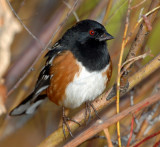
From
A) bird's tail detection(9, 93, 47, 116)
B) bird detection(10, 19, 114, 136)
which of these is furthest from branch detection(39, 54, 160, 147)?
bird's tail detection(9, 93, 47, 116)

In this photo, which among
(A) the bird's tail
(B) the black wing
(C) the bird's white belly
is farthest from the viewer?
(A) the bird's tail

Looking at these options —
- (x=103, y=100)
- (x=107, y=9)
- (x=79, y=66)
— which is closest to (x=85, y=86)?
(x=79, y=66)

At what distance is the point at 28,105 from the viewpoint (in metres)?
2.21

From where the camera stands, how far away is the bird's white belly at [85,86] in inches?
70.7

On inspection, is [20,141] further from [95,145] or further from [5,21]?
[5,21]

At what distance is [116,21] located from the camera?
2076 mm

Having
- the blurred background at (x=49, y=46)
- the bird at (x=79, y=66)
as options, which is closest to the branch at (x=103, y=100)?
the bird at (x=79, y=66)

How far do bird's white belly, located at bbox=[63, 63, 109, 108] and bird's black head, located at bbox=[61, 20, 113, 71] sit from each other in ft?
0.15

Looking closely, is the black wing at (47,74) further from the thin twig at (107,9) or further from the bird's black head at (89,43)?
the thin twig at (107,9)

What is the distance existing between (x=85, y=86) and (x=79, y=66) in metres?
0.15

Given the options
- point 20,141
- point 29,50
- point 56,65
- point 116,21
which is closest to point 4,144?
point 20,141

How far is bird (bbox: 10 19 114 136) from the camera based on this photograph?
1.80 m

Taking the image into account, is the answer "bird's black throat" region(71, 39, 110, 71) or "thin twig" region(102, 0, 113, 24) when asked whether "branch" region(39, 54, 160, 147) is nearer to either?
"bird's black throat" region(71, 39, 110, 71)

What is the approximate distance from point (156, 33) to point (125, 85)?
0.86m
